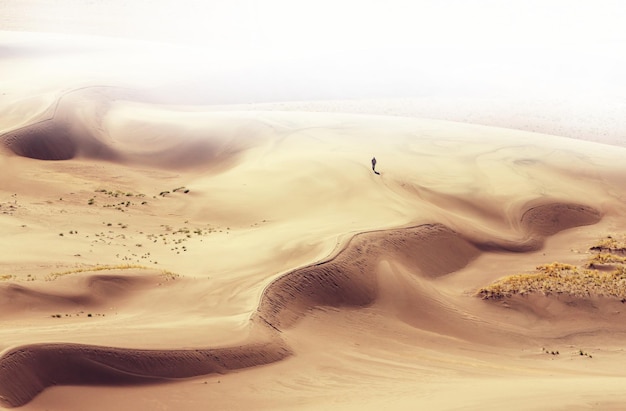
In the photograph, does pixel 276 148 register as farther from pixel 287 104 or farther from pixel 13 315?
pixel 13 315

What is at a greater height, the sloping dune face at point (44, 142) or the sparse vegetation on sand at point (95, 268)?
the sloping dune face at point (44, 142)

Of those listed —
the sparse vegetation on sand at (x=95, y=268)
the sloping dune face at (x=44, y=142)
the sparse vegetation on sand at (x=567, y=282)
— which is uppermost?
the sloping dune face at (x=44, y=142)

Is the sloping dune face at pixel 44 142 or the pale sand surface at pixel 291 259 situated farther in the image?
the sloping dune face at pixel 44 142

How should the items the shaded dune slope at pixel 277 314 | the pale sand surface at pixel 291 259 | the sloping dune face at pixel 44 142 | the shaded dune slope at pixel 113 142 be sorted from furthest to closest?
the shaded dune slope at pixel 113 142, the sloping dune face at pixel 44 142, the pale sand surface at pixel 291 259, the shaded dune slope at pixel 277 314

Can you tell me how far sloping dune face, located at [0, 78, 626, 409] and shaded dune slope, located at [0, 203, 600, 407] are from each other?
37 millimetres

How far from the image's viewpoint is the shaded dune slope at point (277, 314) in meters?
9.98

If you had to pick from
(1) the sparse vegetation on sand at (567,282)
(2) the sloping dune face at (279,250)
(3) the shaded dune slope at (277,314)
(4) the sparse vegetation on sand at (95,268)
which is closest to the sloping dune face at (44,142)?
(2) the sloping dune face at (279,250)

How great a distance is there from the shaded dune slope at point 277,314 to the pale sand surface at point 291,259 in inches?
1.6

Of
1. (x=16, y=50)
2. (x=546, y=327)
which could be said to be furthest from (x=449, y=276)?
(x=16, y=50)

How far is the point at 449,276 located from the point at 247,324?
7976 mm

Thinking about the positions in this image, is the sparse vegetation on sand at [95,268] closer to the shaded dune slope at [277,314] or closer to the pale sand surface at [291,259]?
the pale sand surface at [291,259]

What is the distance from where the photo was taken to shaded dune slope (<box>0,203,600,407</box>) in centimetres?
998

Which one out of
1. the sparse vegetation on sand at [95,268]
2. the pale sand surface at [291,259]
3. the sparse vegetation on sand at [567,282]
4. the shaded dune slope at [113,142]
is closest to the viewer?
the pale sand surface at [291,259]

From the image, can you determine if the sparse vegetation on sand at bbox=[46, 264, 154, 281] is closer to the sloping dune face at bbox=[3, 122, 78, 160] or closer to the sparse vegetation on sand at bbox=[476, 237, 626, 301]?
the sparse vegetation on sand at bbox=[476, 237, 626, 301]
